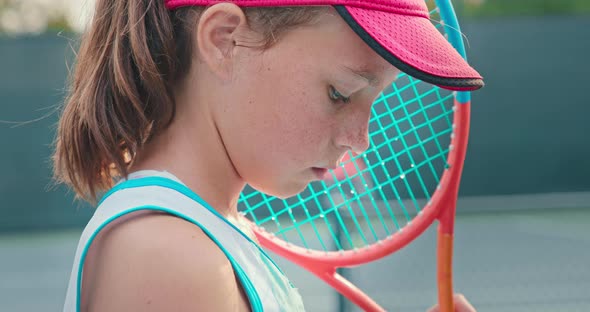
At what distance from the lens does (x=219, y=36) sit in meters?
0.94

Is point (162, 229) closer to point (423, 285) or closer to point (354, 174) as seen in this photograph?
point (354, 174)

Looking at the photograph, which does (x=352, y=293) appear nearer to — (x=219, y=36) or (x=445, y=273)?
(x=445, y=273)

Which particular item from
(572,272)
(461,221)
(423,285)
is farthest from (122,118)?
(461,221)

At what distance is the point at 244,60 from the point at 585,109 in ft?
32.7

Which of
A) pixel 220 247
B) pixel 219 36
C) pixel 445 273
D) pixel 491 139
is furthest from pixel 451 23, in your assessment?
pixel 491 139

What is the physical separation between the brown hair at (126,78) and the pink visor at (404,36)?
0.03 meters

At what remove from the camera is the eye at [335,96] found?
3.03 feet

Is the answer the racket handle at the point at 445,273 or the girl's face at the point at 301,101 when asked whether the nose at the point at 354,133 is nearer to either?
the girl's face at the point at 301,101

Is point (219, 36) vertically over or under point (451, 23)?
over

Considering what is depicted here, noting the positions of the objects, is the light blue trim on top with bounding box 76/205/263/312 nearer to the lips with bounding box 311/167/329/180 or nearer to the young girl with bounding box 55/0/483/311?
the young girl with bounding box 55/0/483/311

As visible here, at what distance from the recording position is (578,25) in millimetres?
10047

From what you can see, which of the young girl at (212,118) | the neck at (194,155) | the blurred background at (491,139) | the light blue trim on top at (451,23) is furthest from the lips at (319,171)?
the blurred background at (491,139)

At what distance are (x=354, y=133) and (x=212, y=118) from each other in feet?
0.56

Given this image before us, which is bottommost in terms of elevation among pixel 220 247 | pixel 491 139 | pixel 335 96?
pixel 491 139
